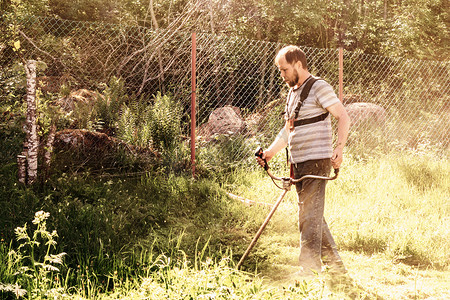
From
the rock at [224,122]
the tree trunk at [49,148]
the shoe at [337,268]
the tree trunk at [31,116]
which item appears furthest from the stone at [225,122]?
the shoe at [337,268]

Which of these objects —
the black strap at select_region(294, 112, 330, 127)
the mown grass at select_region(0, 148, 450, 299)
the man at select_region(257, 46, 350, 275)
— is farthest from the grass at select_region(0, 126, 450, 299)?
the black strap at select_region(294, 112, 330, 127)

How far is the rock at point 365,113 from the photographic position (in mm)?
9016

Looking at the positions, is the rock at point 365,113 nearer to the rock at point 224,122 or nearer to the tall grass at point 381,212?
the tall grass at point 381,212

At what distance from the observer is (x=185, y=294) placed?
265 cm

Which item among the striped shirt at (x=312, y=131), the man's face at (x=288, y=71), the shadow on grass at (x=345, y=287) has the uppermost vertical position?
the man's face at (x=288, y=71)

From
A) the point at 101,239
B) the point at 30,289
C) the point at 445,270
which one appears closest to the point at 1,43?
the point at 101,239

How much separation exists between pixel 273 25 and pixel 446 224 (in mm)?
8661

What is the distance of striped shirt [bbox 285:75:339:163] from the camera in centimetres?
306

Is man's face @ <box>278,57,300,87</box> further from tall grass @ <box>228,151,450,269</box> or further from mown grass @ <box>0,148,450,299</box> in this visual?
tall grass @ <box>228,151,450,269</box>

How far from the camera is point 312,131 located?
3.13 m

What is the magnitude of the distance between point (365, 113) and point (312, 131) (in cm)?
648

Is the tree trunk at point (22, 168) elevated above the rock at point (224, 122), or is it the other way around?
the rock at point (224, 122)

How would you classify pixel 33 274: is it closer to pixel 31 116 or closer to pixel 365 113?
pixel 31 116

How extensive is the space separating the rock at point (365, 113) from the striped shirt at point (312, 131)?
20.0ft
